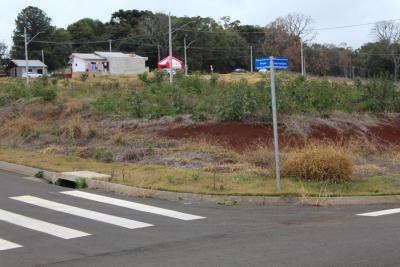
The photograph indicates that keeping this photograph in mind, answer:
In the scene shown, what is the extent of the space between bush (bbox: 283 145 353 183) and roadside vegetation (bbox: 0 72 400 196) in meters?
0.02

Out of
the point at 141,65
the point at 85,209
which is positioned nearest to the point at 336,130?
the point at 85,209

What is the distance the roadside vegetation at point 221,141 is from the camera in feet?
39.7

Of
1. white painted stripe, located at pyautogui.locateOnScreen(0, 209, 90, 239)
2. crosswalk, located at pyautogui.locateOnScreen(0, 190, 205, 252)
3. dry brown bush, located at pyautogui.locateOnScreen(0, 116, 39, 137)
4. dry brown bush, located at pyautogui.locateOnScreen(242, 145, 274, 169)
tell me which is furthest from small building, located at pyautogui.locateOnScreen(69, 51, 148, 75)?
white painted stripe, located at pyautogui.locateOnScreen(0, 209, 90, 239)

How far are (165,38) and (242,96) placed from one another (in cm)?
9303

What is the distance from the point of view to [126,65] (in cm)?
9875

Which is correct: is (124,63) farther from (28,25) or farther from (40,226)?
(40,226)

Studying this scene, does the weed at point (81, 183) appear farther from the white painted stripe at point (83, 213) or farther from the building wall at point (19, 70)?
the building wall at point (19, 70)

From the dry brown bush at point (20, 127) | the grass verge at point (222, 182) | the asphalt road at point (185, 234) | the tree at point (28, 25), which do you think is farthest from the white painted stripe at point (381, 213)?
the tree at point (28, 25)

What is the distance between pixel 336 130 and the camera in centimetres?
1852

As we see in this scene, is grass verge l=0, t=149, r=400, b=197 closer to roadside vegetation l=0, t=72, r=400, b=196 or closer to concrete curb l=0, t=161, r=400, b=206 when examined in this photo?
roadside vegetation l=0, t=72, r=400, b=196

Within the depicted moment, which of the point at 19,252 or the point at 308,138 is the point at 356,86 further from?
the point at 19,252

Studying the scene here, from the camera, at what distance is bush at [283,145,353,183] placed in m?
11.9

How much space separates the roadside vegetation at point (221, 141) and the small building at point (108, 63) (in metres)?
70.8

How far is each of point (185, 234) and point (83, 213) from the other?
249 cm
